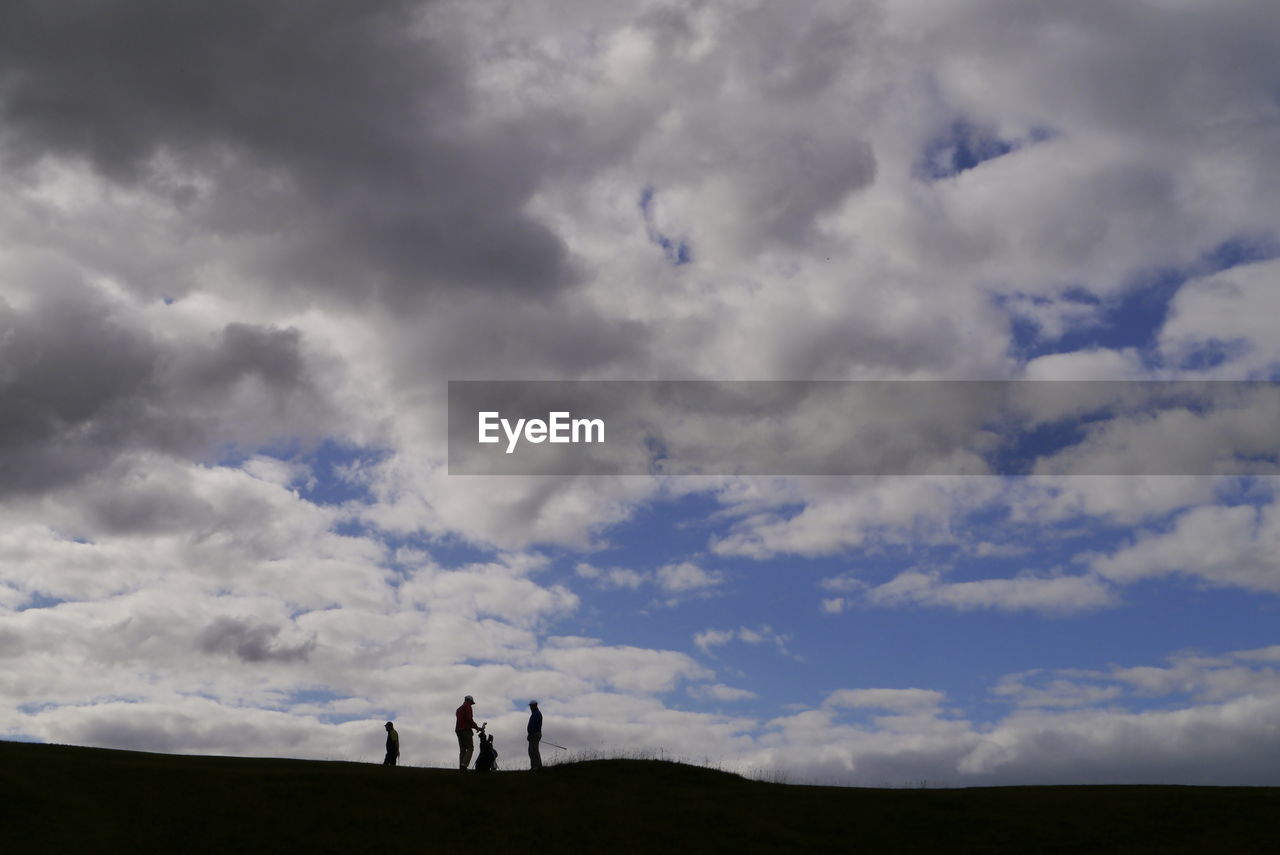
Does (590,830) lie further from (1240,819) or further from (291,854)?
(1240,819)

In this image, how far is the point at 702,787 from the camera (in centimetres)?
3516

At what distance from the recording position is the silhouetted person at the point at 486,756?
122 ft

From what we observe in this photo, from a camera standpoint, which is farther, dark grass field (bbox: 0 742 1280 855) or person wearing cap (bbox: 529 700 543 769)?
person wearing cap (bbox: 529 700 543 769)

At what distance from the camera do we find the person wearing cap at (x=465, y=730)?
3762cm

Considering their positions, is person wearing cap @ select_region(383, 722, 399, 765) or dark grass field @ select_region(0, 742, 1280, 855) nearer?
dark grass field @ select_region(0, 742, 1280, 855)

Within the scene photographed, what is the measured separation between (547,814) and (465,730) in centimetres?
806

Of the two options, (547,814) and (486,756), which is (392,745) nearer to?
(486,756)

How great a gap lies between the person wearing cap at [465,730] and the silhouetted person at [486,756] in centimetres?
38

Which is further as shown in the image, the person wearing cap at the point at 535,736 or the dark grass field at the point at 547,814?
the person wearing cap at the point at 535,736

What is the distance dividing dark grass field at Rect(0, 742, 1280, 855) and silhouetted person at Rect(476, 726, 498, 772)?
8.13ft

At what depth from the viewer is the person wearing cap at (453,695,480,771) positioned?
3762 centimetres

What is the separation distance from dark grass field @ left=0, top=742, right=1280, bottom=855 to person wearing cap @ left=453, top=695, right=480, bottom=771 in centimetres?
276

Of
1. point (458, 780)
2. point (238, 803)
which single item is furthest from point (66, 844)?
point (458, 780)

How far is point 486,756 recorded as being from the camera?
3738 centimetres
